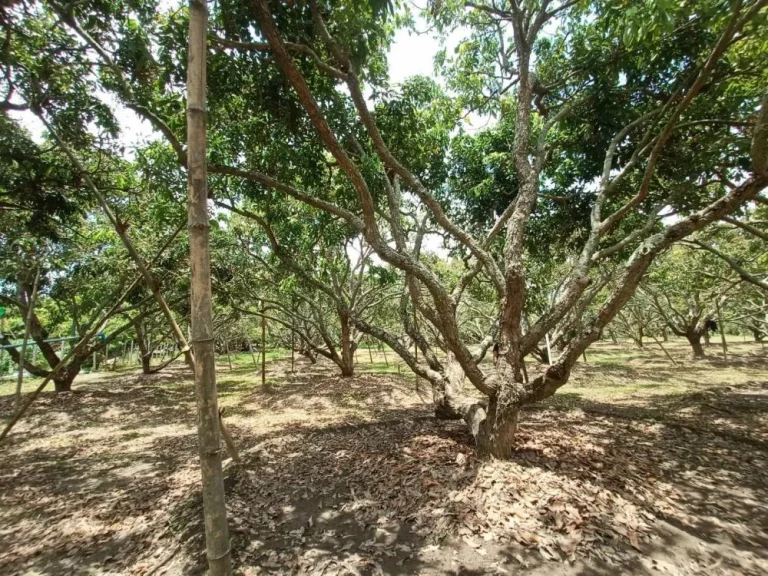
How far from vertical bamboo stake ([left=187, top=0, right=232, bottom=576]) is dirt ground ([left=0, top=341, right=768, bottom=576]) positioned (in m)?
1.25

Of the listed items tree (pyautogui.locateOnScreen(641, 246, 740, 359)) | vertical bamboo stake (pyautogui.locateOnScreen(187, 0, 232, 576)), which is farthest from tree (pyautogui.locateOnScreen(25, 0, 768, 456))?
tree (pyautogui.locateOnScreen(641, 246, 740, 359))

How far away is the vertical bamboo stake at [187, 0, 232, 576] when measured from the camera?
7.01 ft

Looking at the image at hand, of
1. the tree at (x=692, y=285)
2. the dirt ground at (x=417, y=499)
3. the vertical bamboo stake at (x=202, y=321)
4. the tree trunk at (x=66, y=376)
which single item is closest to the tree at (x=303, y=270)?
the dirt ground at (x=417, y=499)

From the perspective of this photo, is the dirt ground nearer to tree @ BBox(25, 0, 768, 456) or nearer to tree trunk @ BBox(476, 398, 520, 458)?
tree trunk @ BBox(476, 398, 520, 458)

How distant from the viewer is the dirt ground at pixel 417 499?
3180 mm

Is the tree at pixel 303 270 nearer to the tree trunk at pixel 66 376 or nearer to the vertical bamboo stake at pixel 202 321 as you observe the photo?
the vertical bamboo stake at pixel 202 321

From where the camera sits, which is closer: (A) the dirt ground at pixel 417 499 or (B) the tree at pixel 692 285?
(A) the dirt ground at pixel 417 499

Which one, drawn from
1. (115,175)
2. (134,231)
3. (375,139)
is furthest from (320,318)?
(375,139)

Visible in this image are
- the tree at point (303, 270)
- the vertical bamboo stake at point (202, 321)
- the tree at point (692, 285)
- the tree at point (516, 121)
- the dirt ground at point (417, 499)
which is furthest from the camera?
the tree at point (692, 285)

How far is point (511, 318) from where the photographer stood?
4.65 m

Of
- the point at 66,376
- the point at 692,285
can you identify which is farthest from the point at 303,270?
the point at 692,285

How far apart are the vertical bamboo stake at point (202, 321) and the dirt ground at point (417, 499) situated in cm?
125

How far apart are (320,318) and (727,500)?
11931 millimetres

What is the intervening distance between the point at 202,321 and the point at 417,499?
10.1ft
